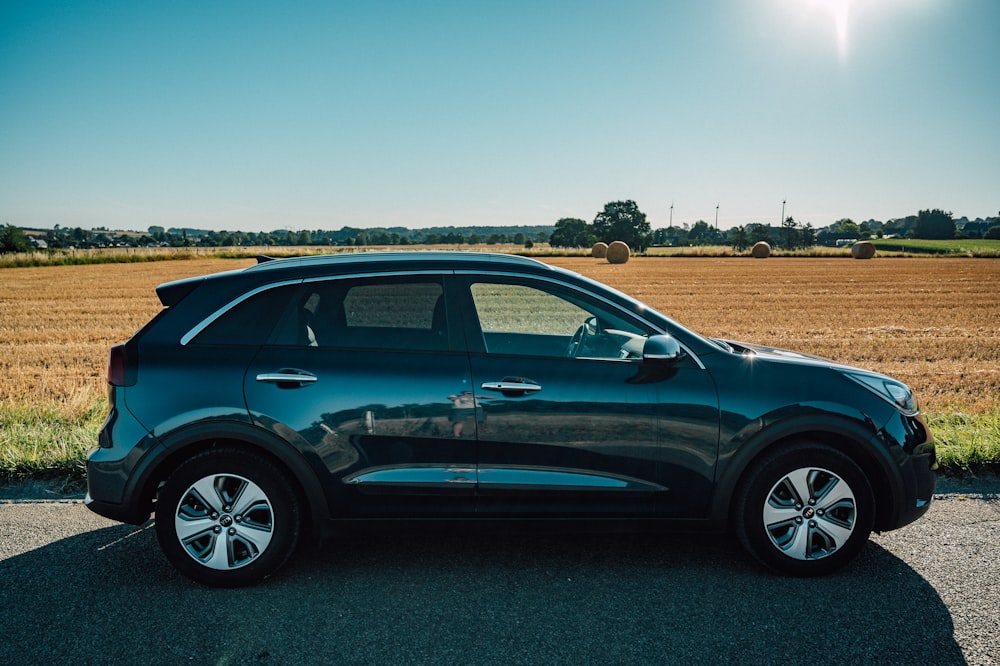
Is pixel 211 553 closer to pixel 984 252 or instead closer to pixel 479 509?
pixel 479 509

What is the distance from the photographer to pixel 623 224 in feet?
393

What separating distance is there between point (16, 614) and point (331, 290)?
82.2 inches

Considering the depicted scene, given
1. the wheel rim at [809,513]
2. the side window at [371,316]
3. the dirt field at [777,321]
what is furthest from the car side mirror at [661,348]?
the dirt field at [777,321]

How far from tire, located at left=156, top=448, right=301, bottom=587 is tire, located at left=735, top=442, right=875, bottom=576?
237 centimetres

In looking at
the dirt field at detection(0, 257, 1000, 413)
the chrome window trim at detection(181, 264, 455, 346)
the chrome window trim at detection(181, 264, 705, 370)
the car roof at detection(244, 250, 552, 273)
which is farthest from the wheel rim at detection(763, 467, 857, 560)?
the dirt field at detection(0, 257, 1000, 413)

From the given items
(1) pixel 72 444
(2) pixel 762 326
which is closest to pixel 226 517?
(1) pixel 72 444

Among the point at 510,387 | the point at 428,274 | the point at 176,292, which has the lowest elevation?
the point at 510,387

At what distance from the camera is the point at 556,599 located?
11.3 ft

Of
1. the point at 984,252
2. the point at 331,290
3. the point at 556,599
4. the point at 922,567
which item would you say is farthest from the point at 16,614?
the point at 984,252

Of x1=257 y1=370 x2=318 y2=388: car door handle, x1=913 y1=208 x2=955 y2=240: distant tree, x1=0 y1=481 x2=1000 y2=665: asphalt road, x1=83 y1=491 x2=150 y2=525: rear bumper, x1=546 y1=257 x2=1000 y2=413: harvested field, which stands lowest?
x1=0 y1=481 x2=1000 y2=665: asphalt road

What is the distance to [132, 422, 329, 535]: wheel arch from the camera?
3494 mm

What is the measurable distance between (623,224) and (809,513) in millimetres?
119269

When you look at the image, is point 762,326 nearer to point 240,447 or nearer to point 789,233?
point 240,447

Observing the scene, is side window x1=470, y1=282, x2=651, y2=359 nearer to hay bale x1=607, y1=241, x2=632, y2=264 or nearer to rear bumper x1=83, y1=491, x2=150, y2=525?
rear bumper x1=83, y1=491, x2=150, y2=525
